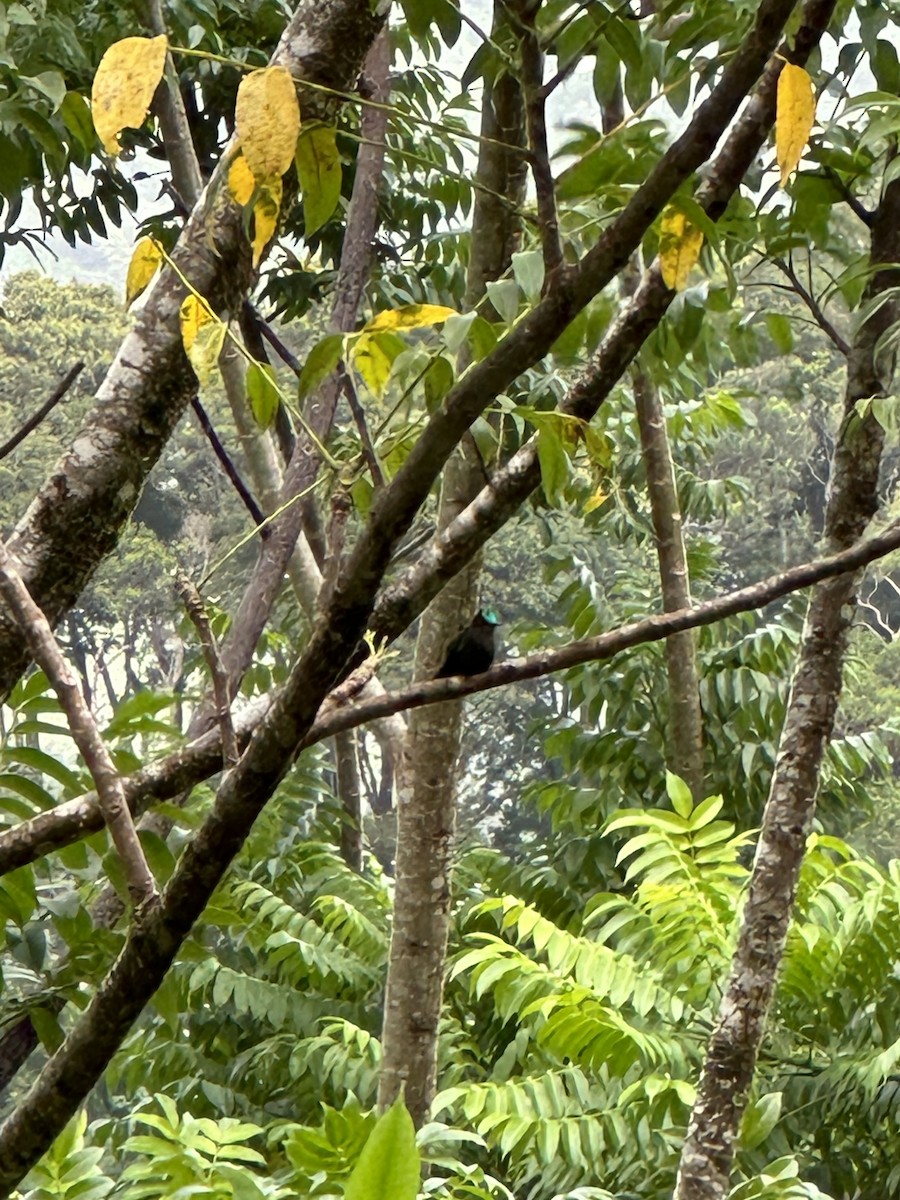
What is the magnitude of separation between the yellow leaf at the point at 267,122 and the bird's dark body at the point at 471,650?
38.5 inches

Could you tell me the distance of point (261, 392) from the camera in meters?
0.62

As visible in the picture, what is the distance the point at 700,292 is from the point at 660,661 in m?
1.85

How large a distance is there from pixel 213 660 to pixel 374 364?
0.17m

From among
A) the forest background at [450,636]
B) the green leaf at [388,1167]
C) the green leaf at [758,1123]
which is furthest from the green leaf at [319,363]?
the green leaf at [758,1123]

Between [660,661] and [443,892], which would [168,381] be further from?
[660,661]

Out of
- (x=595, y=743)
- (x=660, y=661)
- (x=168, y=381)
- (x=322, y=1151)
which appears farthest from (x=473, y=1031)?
(x=168, y=381)

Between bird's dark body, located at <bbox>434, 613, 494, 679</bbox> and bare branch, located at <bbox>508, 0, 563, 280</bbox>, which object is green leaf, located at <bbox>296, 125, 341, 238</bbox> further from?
bird's dark body, located at <bbox>434, 613, 494, 679</bbox>

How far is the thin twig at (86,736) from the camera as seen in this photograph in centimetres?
56

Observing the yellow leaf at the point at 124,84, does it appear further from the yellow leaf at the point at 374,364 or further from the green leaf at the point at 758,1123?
the green leaf at the point at 758,1123

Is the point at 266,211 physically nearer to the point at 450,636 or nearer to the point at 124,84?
the point at 124,84

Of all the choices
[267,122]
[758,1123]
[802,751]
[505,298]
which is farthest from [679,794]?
[267,122]

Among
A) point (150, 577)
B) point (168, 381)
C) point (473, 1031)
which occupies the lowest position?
point (168, 381)

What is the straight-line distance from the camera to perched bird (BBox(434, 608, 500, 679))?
143 cm

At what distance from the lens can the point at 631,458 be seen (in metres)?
2.83
